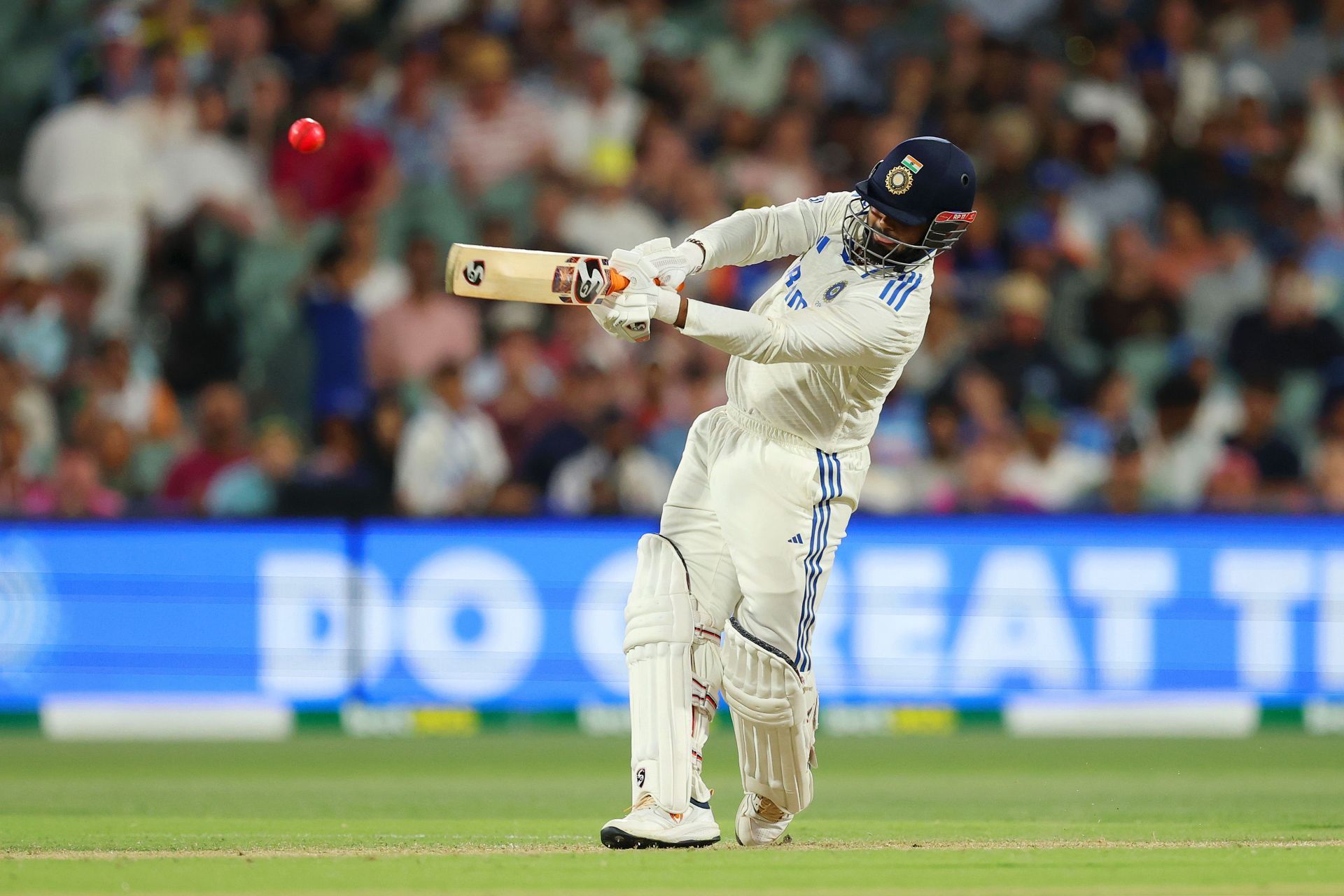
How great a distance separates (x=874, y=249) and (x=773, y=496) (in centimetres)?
84

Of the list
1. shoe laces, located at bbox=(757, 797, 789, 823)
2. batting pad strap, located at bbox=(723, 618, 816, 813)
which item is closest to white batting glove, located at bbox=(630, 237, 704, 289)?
batting pad strap, located at bbox=(723, 618, 816, 813)

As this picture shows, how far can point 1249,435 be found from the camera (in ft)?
39.8

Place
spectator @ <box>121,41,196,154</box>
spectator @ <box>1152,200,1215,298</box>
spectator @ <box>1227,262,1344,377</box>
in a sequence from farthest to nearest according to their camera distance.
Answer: spectator @ <box>1152,200,1215,298</box> < spectator @ <box>121,41,196,154</box> < spectator @ <box>1227,262,1344,377</box>

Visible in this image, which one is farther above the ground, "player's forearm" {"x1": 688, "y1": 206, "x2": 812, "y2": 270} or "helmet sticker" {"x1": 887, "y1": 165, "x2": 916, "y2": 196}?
"helmet sticker" {"x1": 887, "y1": 165, "x2": 916, "y2": 196}

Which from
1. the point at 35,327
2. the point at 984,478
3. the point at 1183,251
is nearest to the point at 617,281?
the point at 984,478

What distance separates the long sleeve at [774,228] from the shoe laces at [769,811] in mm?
1727

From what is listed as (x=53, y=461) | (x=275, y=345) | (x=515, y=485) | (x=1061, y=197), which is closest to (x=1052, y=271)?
(x=1061, y=197)

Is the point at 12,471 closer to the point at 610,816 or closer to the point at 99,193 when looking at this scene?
the point at 99,193

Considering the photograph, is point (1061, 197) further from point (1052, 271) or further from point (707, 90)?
point (707, 90)

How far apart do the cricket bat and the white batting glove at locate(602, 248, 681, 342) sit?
8 cm

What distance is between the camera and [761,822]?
6535 millimetres

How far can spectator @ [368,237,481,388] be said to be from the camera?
1262 cm

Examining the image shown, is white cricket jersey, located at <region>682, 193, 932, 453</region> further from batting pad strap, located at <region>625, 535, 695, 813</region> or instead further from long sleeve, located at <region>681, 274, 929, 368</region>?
batting pad strap, located at <region>625, 535, 695, 813</region>

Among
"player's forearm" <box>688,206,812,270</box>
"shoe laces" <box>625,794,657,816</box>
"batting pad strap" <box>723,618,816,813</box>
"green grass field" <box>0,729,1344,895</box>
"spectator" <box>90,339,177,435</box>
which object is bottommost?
"green grass field" <box>0,729,1344,895</box>
